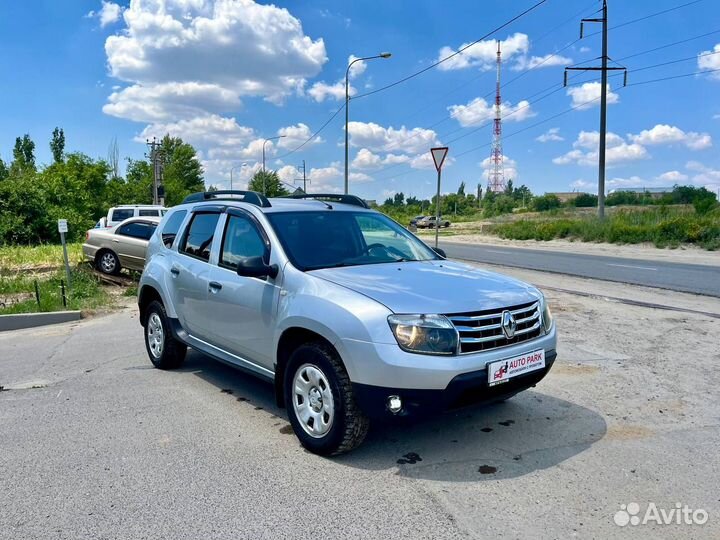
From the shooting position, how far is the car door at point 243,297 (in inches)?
169

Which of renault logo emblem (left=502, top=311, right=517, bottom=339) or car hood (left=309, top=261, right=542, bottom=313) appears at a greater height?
car hood (left=309, top=261, right=542, bottom=313)

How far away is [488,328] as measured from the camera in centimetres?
358

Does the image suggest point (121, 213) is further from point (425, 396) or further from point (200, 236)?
point (425, 396)

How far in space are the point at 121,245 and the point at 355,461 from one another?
38.7 feet

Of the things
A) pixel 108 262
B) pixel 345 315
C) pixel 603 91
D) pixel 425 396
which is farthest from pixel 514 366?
pixel 603 91

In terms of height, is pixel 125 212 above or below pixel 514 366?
above

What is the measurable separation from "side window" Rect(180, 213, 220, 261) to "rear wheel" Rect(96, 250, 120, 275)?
9.45 m

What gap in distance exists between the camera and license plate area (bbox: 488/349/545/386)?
355 cm

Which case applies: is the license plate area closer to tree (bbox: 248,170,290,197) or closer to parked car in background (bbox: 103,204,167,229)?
parked car in background (bbox: 103,204,167,229)

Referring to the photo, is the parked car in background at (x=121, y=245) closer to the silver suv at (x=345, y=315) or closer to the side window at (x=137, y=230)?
the side window at (x=137, y=230)

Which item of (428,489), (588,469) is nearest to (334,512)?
(428,489)

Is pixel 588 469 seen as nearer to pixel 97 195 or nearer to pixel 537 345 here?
pixel 537 345

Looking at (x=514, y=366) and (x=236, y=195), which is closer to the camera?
(x=514, y=366)

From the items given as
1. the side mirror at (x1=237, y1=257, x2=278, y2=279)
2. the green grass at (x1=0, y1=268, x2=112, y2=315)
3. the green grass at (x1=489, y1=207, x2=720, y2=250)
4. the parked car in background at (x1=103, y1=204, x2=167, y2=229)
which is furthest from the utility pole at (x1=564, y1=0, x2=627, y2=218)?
the side mirror at (x1=237, y1=257, x2=278, y2=279)
